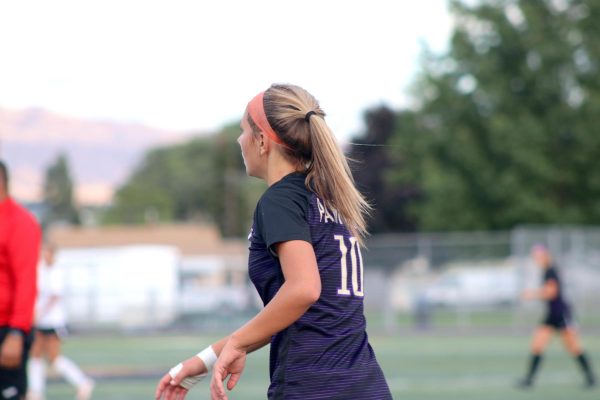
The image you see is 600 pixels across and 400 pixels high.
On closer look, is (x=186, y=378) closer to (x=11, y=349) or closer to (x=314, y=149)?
(x=314, y=149)

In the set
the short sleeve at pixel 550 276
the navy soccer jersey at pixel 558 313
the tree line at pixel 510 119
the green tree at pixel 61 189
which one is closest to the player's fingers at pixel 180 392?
the navy soccer jersey at pixel 558 313

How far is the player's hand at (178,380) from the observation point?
3855mm

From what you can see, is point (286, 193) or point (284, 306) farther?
point (286, 193)

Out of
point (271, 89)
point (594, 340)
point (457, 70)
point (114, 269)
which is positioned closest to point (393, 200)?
point (457, 70)

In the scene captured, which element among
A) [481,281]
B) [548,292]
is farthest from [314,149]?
[481,281]

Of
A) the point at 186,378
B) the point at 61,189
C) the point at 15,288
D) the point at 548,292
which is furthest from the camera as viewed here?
the point at 61,189

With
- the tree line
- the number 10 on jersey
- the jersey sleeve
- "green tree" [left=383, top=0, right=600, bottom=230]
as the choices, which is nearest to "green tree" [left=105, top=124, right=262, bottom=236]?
the tree line

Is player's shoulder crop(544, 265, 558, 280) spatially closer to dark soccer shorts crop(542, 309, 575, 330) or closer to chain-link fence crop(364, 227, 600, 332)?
dark soccer shorts crop(542, 309, 575, 330)

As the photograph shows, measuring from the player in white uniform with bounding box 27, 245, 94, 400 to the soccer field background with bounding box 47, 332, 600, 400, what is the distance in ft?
1.53

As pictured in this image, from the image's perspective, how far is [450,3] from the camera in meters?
52.5

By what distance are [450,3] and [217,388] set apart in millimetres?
50190

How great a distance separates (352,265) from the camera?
3.81m

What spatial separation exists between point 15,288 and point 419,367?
43.2ft

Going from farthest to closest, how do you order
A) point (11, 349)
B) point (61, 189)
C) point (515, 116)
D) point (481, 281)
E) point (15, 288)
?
point (61, 189)
point (515, 116)
point (481, 281)
point (15, 288)
point (11, 349)
